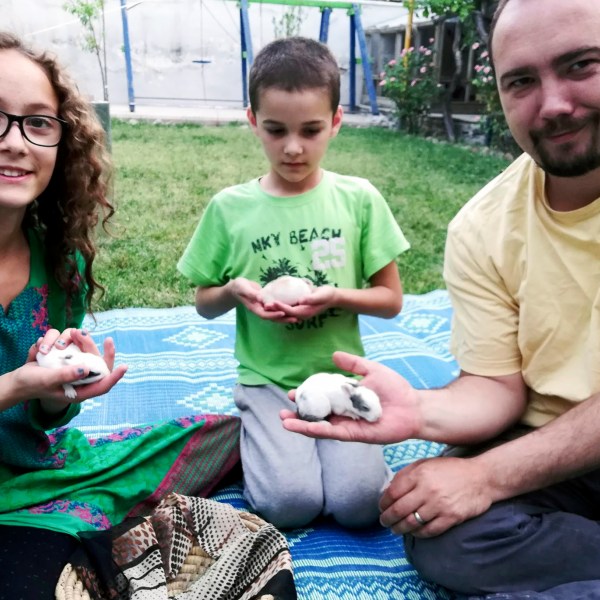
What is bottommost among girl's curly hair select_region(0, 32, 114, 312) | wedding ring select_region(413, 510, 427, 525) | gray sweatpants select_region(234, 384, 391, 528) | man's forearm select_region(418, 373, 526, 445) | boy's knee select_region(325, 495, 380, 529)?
boy's knee select_region(325, 495, 380, 529)

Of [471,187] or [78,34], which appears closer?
[471,187]

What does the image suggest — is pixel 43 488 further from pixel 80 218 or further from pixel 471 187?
pixel 471 187

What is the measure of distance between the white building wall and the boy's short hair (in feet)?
25.3

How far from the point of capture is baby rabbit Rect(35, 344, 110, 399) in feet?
4.54

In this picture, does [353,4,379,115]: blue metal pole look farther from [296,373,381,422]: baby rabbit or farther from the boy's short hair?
[296,373,381,422]: baby rabbit

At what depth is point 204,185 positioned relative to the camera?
5.92 metres

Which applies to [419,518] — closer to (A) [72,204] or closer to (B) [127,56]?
(A) [72,204]

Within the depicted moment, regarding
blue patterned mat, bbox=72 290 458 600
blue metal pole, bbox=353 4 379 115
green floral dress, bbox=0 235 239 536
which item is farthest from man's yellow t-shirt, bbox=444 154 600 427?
blue metal pole, bbox=353 4 379 115

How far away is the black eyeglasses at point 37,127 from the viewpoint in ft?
4.75

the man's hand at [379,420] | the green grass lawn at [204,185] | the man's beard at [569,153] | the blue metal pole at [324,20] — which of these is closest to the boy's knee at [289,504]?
the man's hand at [379,420]

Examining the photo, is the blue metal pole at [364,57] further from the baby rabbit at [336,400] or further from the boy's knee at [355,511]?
the baby rabbit at [336,400]

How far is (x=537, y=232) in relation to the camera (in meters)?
1.54

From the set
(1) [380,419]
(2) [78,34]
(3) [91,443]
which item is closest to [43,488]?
(3) [91,443]

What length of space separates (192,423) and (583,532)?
3.32 ft
